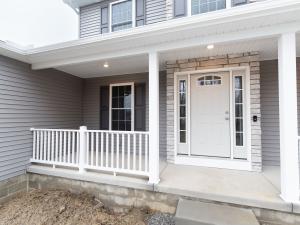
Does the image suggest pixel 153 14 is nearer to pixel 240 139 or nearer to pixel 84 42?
pixel 84 42

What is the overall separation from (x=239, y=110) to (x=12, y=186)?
4.87 meters

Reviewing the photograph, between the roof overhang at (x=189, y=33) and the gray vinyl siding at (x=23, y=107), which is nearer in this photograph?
the roof overhang at (x=189, y=33)

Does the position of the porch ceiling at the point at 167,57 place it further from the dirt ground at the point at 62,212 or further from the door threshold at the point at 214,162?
the dirt ground at the point at 62,212

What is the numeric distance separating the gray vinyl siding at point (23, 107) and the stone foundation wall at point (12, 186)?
10cm

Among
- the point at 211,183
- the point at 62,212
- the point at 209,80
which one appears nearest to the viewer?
the point at 211,183

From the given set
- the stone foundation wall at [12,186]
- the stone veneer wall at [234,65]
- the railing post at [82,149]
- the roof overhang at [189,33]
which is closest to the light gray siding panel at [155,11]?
the stone veneer wall at [234,65]

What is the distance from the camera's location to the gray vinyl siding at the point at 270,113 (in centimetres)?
409

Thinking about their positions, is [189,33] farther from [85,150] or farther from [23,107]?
[23,107]

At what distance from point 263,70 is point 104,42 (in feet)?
11.4

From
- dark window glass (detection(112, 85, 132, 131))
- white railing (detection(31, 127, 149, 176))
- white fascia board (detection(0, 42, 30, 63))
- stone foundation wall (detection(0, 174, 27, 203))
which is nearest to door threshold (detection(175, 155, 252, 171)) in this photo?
white railing (detection(31, 127, 149, 176))

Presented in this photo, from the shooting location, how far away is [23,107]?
405 cm

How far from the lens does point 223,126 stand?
4.04 m

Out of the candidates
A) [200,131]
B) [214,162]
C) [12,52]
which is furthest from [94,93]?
[214,162]

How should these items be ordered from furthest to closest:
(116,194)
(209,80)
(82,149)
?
(209,80)
(82,149)
(116,194)
